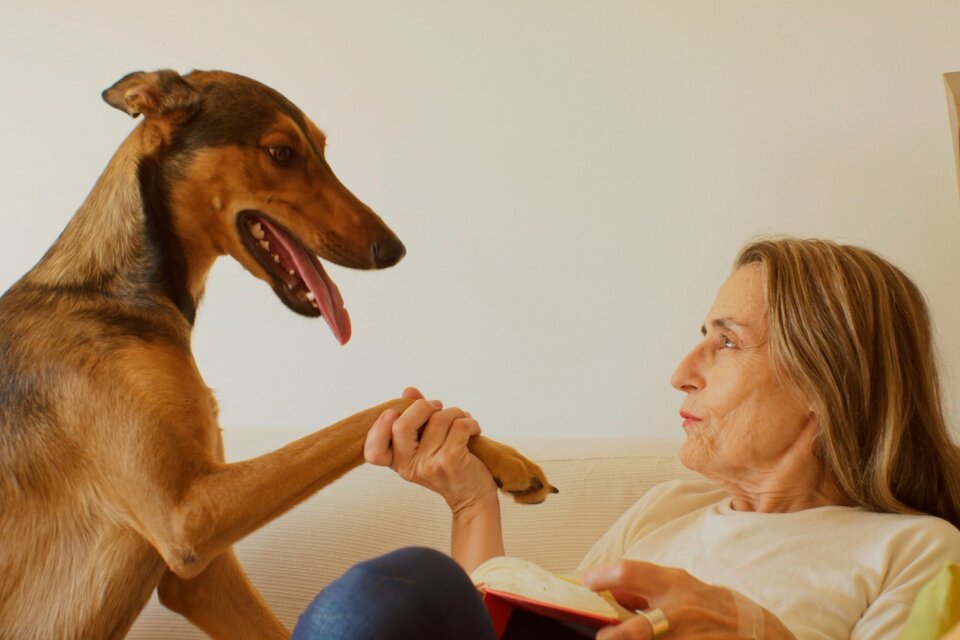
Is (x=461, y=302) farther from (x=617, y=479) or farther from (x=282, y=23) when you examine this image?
(x=282, y=23)

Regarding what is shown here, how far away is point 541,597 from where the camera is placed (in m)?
0.87

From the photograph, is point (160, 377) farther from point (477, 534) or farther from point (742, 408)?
point (742, 408)

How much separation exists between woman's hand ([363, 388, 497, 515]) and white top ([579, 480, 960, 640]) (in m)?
0.25

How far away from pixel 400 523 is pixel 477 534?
37cm

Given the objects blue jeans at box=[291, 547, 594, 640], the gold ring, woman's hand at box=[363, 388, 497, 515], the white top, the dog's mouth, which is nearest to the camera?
blue jeans at box=[291, 547, 594, 640]

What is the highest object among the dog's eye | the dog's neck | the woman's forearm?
the dog's eye

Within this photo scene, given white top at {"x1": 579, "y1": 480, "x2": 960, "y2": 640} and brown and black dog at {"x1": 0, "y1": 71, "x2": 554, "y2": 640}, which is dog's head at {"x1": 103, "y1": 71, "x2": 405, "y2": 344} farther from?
white top at {"x1": 579, "y1": 480, "x2": 960, "y2": 640}

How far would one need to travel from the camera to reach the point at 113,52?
226 cm

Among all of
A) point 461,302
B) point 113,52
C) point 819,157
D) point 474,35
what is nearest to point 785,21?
point 819,157

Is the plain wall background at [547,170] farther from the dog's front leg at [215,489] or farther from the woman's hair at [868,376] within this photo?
the dog's front leg at [215,489]

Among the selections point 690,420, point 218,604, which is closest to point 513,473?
point 690,420

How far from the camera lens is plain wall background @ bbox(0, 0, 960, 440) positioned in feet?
5.97

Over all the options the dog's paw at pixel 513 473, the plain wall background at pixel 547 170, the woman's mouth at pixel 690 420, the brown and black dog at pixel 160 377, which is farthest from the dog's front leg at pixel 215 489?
the plain wall background at pixel 547 170

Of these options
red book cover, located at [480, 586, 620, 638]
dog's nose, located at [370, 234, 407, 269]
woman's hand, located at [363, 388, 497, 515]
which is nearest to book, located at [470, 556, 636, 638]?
red book cover, located at [480, 586, 620, 638]
